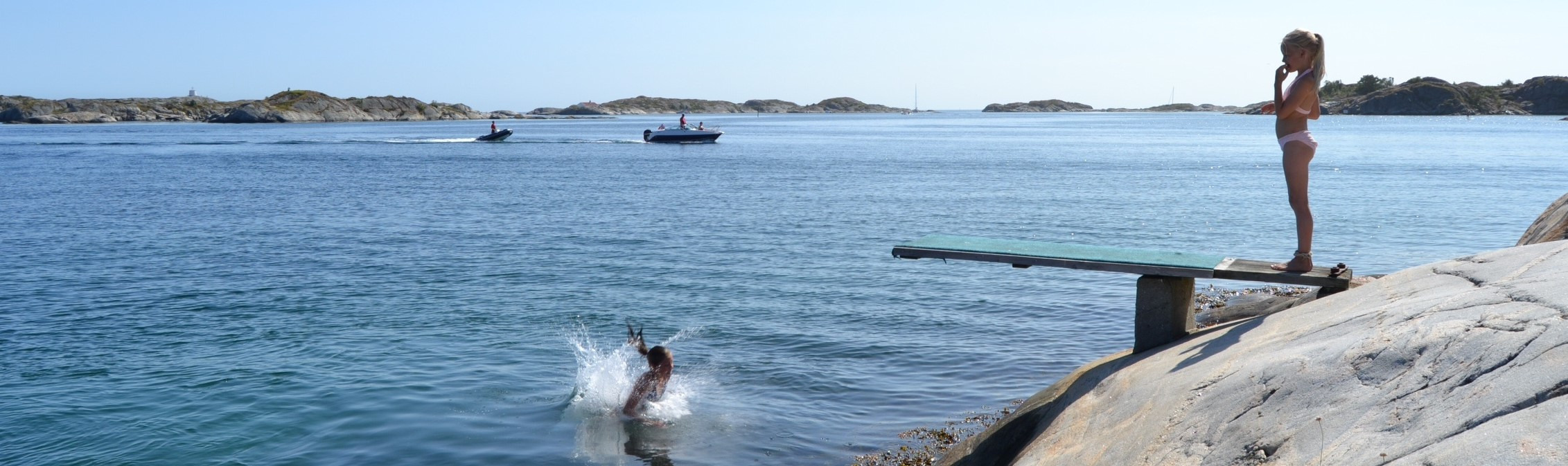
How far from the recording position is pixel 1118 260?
8375 millimetres

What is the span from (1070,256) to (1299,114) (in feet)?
6.29

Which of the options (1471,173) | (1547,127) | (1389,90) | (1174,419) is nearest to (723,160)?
(1471,173)

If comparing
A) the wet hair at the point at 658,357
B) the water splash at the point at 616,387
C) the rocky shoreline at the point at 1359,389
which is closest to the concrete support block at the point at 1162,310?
the rocky shoreline at the point at 1359,389

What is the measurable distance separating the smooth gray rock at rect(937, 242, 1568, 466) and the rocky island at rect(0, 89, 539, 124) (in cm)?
16046

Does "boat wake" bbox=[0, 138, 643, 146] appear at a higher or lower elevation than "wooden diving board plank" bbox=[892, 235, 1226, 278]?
lower

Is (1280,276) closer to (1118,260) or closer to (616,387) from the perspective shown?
(1118,260)

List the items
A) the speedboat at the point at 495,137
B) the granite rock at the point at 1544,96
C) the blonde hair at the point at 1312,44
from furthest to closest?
the granite rock at the point at 1544,96
the speedboat at the point at 495,137
the blonde hair at the point at 1312,44

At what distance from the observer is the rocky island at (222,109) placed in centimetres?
14875

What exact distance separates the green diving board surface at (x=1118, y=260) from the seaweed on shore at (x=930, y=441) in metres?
1.51

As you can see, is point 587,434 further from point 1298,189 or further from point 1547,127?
point 1547,127

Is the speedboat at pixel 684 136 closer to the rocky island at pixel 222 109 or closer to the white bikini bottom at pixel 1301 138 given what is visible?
the white bikini bottom at pixel 1301 138

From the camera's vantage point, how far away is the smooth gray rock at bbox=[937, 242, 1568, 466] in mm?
4465

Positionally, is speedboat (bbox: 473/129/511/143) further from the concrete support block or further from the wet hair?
the concrete support block

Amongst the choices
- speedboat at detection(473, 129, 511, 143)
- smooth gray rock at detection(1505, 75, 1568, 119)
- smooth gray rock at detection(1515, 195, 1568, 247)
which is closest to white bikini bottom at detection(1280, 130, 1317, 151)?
smooth gray rock at detection(1515, 195, 1568, 247)
